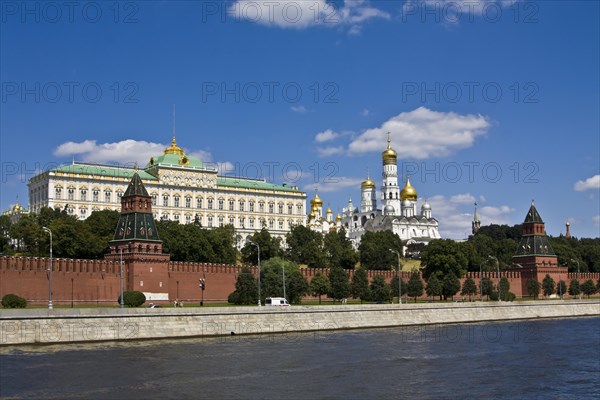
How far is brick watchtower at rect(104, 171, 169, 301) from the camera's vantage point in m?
65.9

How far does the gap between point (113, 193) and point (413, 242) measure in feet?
187

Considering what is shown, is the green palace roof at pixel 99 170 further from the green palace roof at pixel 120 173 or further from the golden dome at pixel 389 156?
the golden dome at pixel 389 156

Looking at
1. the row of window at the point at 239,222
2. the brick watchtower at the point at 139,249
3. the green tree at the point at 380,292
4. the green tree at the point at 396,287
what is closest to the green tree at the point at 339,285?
the green tree at the point at 380,292

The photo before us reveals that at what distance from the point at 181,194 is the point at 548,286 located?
158ft

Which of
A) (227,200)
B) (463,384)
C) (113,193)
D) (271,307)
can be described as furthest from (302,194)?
(463,384)

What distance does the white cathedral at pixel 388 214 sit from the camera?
494ft


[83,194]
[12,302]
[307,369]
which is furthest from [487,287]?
[307,369]

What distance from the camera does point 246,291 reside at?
67.2m

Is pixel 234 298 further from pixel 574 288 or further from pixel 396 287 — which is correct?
pixel 574 288

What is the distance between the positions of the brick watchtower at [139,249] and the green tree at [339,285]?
16.1 m

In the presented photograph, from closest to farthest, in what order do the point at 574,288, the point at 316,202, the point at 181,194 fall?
1. the point at 574,288
2. the point at 181,194
3. the point at 316,202

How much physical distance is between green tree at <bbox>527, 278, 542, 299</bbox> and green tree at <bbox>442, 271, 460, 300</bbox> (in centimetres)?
1142

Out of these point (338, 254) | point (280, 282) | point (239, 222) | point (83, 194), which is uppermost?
point (83, 194)

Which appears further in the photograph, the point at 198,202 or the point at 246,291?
the point at 198,202
